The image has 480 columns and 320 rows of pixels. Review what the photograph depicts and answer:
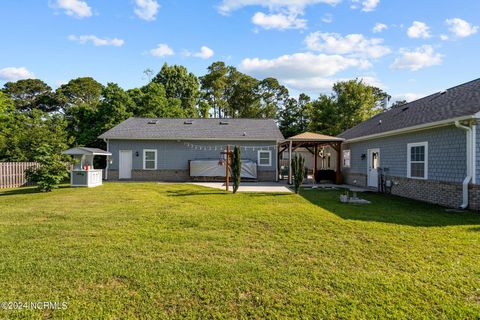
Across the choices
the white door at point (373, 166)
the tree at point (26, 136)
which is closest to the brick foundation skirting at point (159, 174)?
the tree at point (26, 136)

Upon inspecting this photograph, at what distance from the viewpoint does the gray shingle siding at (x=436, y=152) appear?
27.5ft

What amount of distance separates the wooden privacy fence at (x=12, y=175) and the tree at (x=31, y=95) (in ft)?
85.4

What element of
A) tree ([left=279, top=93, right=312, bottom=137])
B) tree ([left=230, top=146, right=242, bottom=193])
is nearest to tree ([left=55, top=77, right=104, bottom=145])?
tree ([left=279, top=93, right=312, bottom=137])

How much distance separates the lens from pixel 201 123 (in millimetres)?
20281

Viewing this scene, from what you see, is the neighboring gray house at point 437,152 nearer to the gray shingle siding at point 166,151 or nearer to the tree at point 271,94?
the gray shingle siding at point 166,151

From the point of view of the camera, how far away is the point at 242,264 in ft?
13.1

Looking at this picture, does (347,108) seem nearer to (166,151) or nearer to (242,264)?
(166,151)

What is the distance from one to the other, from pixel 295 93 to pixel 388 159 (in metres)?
27.9

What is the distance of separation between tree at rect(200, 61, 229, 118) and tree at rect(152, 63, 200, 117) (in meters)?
2.83

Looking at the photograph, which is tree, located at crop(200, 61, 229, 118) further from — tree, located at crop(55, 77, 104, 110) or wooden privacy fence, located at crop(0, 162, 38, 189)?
wooden privacy fence, located at crop(0, 162, 38, 189)

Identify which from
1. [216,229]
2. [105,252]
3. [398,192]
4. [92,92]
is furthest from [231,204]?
[92,92]

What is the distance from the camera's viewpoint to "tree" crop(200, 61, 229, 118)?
38.8m

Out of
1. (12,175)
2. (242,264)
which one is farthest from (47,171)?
(242,264)

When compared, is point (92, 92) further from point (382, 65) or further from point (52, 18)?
point (382, 65)
